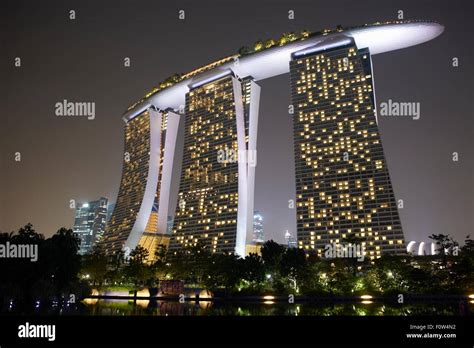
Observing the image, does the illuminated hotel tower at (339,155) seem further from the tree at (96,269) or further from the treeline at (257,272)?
the tree at (96,269)

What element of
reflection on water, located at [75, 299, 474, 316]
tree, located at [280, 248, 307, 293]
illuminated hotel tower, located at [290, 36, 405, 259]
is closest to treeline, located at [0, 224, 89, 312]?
reflection on water, located at [75, 299, 474, 316]

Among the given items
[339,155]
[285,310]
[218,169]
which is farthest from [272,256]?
[218,169]

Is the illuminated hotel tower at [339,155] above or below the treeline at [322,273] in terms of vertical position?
above

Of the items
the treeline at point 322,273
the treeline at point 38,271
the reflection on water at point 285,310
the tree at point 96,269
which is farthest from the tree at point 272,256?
the tree at point 96,269

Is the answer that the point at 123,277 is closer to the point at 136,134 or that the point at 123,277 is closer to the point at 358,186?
the point at 358,186

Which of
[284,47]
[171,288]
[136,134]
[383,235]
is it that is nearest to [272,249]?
[171,288]

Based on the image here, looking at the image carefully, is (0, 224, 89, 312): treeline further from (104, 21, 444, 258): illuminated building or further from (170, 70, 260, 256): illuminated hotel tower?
(170, 70, 260, 256): illuminated hotel tower
